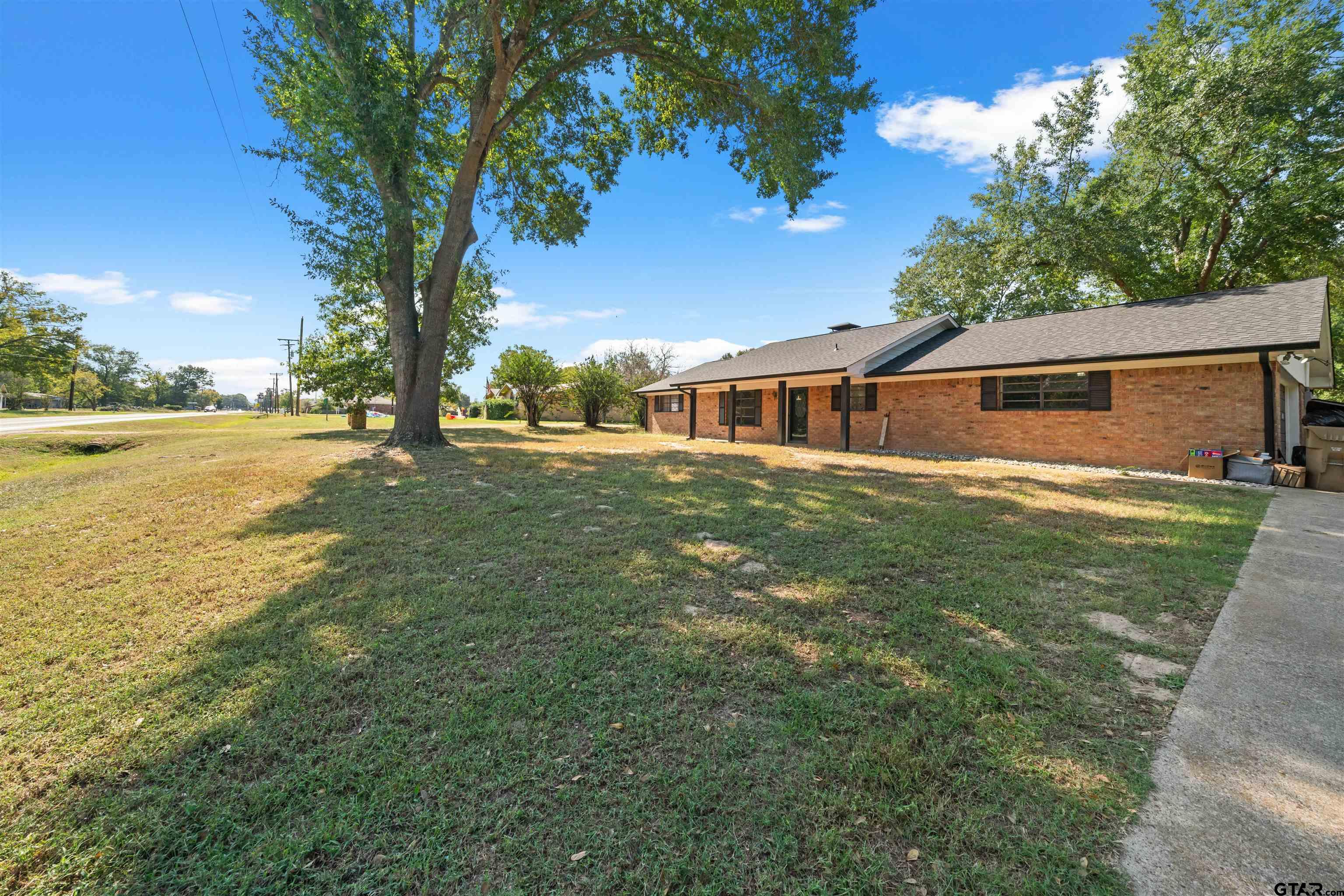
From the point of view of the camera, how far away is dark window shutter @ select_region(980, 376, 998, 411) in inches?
490

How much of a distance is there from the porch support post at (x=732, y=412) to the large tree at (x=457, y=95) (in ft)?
24.9

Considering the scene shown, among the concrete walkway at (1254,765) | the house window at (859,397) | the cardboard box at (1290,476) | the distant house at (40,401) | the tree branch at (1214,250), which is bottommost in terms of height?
the concrete walkway at (1254,765)

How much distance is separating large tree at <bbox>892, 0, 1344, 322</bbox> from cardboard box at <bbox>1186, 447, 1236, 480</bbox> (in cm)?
1105

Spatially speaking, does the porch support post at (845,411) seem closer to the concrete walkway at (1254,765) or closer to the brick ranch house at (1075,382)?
the brick ranch house at (1075,382)

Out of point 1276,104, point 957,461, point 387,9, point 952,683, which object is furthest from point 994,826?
point 1276,104

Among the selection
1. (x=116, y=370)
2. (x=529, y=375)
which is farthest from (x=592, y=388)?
(x=116, y=370)

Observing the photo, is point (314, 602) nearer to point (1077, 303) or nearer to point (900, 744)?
point (900, 744)

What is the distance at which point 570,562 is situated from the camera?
407 centimetres

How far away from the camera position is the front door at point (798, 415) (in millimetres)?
16858

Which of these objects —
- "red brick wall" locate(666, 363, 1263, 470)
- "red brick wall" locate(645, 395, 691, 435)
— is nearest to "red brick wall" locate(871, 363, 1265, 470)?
"red brick wall" locate(666, 363, 1263, 470)

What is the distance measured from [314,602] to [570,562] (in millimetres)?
1751

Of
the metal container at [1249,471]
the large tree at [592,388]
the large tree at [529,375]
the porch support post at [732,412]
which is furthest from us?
the large tree at [592,388]

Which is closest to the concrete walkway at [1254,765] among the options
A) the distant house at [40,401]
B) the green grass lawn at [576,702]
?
the green grass lawn at [576,702]

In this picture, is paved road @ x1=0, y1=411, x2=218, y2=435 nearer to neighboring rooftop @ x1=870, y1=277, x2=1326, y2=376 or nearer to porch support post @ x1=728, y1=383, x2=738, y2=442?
porch support post @ x1=728, y1=383, x2=738, y2=442
